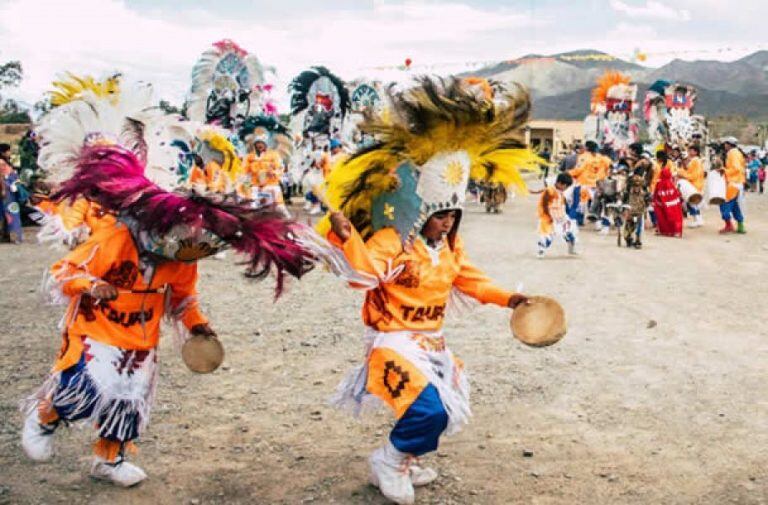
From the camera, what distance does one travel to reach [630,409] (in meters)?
5.07

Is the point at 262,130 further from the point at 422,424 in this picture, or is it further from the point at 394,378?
the point at 422,424

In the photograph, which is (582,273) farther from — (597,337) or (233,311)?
(233,311)

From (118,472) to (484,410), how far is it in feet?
7.70

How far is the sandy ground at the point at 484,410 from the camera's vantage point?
3.94m

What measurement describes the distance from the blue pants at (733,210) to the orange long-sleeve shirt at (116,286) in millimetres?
13879

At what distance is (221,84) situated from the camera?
16.0 meters

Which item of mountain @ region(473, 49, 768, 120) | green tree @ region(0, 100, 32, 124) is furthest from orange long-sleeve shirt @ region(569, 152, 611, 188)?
mountain @ region(473, 49, 768, 120)

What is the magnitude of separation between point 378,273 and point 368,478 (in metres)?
1.22

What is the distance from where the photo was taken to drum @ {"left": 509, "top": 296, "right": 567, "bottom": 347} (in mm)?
3740

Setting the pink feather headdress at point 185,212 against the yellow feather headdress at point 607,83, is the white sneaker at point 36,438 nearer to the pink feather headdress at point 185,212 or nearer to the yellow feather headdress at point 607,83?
the pink feather headdress at point 185,212

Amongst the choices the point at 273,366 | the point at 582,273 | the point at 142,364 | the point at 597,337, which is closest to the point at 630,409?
the point at 597,337

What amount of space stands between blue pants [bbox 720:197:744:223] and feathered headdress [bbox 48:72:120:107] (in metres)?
13.6

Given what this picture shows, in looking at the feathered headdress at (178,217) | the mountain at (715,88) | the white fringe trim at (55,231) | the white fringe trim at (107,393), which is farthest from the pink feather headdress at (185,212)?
the mountain at (715,88)

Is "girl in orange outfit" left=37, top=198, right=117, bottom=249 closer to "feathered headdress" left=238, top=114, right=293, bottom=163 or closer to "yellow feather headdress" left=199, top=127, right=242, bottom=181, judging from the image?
"yellow feather headdress" left=199, top=127, right=242, bottom=181
